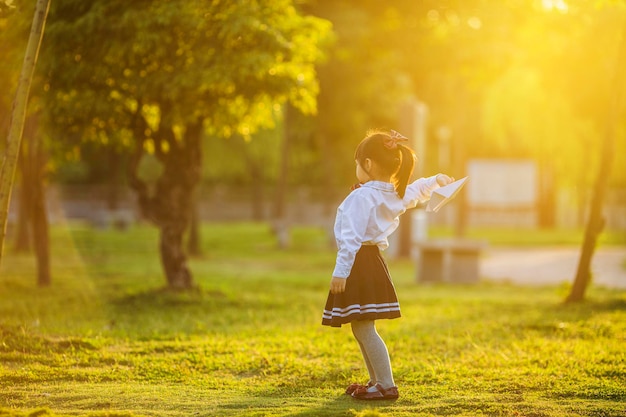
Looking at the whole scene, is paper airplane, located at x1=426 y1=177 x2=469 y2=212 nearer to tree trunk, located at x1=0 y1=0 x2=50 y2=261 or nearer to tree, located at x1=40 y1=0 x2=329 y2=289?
tree trunk, located at x1=0 y1=0 x2=50 y2=261

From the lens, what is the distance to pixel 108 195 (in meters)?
49.4

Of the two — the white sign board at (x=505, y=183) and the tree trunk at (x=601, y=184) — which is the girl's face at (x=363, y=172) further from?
the white sign board at (x=505, y=183)

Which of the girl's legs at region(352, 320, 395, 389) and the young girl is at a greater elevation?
the young girl

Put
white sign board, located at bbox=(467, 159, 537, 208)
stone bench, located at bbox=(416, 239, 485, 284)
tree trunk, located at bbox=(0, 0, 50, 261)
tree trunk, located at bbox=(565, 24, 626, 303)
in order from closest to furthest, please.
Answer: tree trunk, located at bbox=(0, 0, 50, 261) → tree trunk, located at bbox=(565, 24, 626, 303) → stone bench, located at bbox=(416, 239, 485, 284) → white sign board, located at bbox=(467, 159, 537, 208)

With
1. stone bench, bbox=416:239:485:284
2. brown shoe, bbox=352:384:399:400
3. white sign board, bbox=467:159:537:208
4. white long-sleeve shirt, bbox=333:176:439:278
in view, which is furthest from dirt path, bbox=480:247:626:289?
white sign board, bbox=467:159:537:208

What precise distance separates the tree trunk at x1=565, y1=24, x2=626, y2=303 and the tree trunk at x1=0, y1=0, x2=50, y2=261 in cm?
763

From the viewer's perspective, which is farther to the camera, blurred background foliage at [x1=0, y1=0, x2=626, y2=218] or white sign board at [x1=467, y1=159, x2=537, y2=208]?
white sign board at [x1=467, y1=159, x2=537, y2=208]

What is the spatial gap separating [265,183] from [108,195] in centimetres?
985

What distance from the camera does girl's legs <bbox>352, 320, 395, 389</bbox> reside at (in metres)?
5.64

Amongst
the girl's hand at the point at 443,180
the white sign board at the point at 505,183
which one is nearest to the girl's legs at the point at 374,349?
the girl's hand at the point at 443,180

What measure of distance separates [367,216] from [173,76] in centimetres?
553

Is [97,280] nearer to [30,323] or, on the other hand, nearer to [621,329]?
[30,323]

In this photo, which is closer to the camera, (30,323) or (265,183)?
(30,323)

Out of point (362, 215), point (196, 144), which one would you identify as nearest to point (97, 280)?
point (196, 144)
